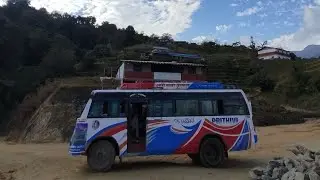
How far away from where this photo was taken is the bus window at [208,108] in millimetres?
17031

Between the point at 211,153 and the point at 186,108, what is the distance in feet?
6.07

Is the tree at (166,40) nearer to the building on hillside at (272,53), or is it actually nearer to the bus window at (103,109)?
the building on hillside at (272,53)

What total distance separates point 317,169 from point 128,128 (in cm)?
660

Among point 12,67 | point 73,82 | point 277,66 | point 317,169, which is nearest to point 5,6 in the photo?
point 12,67

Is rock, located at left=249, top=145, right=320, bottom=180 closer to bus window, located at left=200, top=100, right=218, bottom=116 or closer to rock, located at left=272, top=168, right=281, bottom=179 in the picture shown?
rock, located at left=272, top=168, right=281, bottom=179

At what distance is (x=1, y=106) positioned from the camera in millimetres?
53000

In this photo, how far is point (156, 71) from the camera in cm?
5962

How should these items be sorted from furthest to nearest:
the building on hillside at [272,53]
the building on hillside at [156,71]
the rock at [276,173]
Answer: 1. the building on hillside at [272,53]
2. the building on hillside at [156,71]
3. the rock at [276,173]

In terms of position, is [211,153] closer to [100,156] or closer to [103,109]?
[100,156]

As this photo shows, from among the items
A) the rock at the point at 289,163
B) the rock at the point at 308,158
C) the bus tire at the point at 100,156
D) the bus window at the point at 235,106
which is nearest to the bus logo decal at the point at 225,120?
the bus window at the point at 235,106

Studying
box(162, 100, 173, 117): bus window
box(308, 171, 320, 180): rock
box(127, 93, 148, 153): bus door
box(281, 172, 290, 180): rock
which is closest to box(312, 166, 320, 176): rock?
box(308, 171, 320, 180): rock

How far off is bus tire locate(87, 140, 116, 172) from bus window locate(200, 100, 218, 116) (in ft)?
11.5

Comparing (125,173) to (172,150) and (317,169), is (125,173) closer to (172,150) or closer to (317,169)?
(172,150)

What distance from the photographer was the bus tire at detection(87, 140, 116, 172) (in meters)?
16.0
